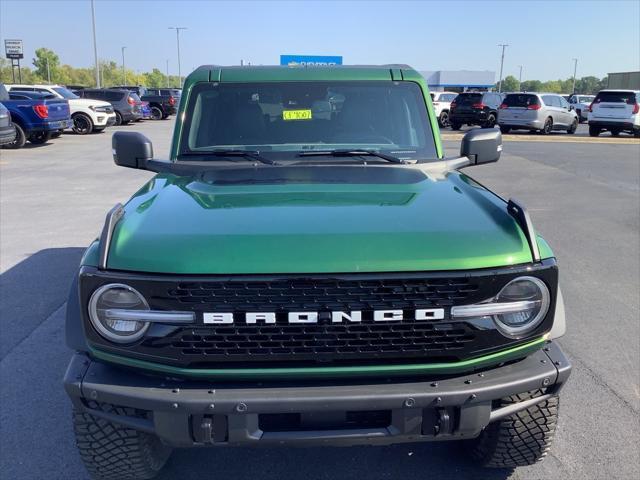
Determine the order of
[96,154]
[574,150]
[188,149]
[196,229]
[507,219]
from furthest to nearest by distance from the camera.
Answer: [574,150]
[96,154]
[188,149]
[507,219]
[196,229]

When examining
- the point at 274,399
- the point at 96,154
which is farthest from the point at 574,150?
the point at 274,399

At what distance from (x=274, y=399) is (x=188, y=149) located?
6.73ft

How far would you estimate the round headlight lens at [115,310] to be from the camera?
2314mm

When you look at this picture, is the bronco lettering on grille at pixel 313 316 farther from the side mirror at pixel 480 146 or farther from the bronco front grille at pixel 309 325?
the side mirror at pixel 480 146

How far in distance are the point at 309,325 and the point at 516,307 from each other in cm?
83

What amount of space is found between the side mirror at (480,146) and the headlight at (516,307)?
1730mm

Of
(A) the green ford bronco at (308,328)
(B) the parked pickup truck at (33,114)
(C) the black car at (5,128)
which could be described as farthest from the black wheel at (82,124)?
(A) the green ford bronco at (308,328)

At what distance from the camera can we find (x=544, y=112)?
25.2 metres

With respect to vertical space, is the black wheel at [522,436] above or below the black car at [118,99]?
below

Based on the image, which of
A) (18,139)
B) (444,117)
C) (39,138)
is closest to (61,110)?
(18,139)

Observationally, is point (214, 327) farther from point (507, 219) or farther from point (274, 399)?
point (507, 219)

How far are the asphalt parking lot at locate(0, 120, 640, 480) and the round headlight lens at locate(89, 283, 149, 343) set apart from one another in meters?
1.06

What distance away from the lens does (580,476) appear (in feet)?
9.86

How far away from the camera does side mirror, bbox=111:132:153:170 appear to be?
3.90 meters
